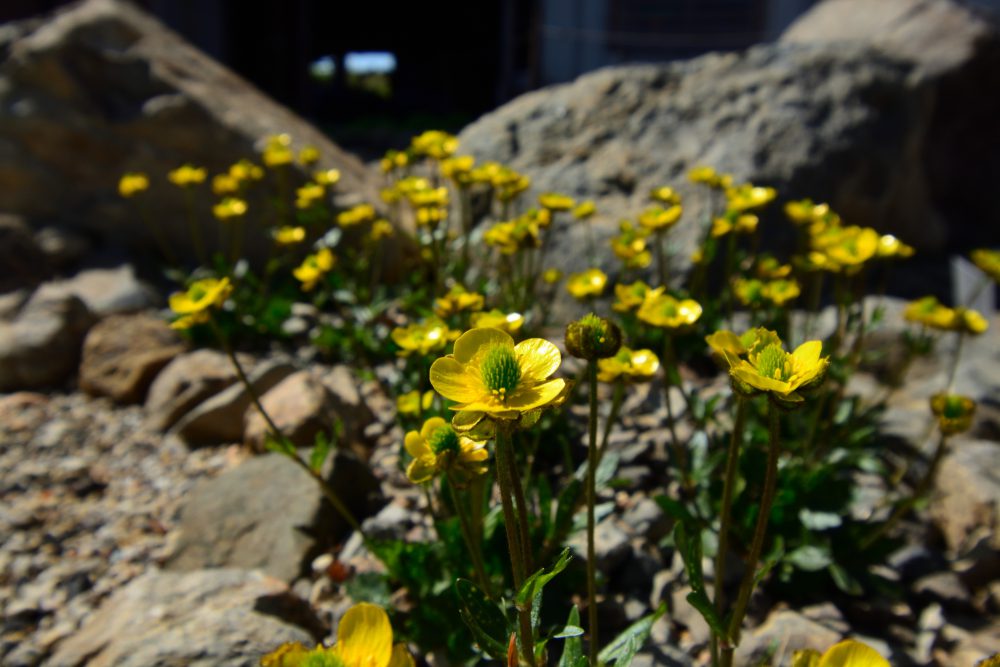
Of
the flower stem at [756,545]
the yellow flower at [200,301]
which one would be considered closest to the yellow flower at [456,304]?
the yellow flower at [200,301]

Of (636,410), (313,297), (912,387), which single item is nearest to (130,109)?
(313,297)

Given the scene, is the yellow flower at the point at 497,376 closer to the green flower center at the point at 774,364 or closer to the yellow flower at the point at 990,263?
the green flower center at the point at 774,364

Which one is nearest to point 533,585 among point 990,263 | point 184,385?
point 990,263

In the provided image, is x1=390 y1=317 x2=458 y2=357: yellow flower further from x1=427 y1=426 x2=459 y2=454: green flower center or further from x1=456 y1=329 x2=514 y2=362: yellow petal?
x1=456 y1=329 x2=514 y2=362: yellow petal

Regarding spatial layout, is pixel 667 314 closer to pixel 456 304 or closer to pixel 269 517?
pixel 456 304

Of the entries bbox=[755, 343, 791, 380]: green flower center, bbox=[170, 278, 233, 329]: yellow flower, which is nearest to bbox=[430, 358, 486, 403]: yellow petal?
bbox=[755, 343, 791, 380]: green flower center

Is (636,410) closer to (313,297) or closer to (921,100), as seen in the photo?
(313,297)

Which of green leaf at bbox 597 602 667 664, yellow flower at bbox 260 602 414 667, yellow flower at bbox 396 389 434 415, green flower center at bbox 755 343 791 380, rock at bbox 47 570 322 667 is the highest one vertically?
green flower center at bbox 755 343 791 380
